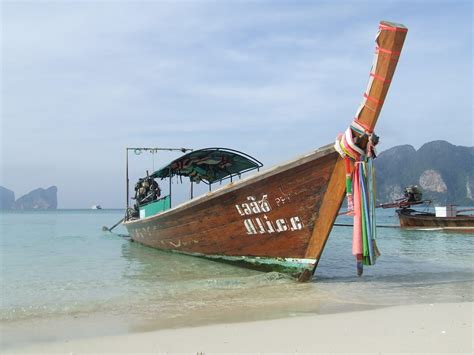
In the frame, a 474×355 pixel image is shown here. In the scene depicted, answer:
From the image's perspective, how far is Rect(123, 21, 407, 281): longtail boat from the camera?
572 cm

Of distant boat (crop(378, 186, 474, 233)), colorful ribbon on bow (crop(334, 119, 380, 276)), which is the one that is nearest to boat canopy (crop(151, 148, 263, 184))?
colorful ribbon on bow (crop(334, 119, 380, 276))

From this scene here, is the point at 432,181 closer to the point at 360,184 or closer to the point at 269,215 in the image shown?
the point at 269,215

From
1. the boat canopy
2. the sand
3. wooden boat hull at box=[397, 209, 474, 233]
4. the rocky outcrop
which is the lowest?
the sand

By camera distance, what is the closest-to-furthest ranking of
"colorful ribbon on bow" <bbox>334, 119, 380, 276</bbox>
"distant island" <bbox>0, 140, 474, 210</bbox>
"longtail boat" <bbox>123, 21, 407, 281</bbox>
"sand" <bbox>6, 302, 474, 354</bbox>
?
1. "sand" <bbox>6, 302, 474, 354</bbox>
2. "longtail boat" <bbox>123, 21, 407, 281</bbox>
3. "colorful ribbon on bow" <bbox>334, 119, 380, 276</bbox>
4. "distant island" <bbox>0, 140, 474, 210</bbox>

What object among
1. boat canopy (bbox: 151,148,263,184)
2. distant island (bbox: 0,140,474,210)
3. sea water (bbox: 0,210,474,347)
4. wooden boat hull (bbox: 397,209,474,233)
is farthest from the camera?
distant island (bbox: 0,140,474,210)

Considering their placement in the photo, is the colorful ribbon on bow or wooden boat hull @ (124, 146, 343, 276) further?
wooden boat hull @ (124, 146, 343, 276)

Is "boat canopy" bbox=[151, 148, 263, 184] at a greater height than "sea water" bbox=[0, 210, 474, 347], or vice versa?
Result: "boat canopy" bbox=[151, 148, 263, 184]

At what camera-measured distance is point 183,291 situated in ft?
21.9

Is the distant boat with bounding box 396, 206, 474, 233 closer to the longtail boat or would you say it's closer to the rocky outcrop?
the longtail boat

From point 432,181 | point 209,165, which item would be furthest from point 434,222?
point 432,181

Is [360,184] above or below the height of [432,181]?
below

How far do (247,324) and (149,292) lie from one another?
2.64m

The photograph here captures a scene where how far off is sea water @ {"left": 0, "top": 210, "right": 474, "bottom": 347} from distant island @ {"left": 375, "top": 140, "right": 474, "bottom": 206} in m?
99.7

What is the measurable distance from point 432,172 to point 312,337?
124 m
